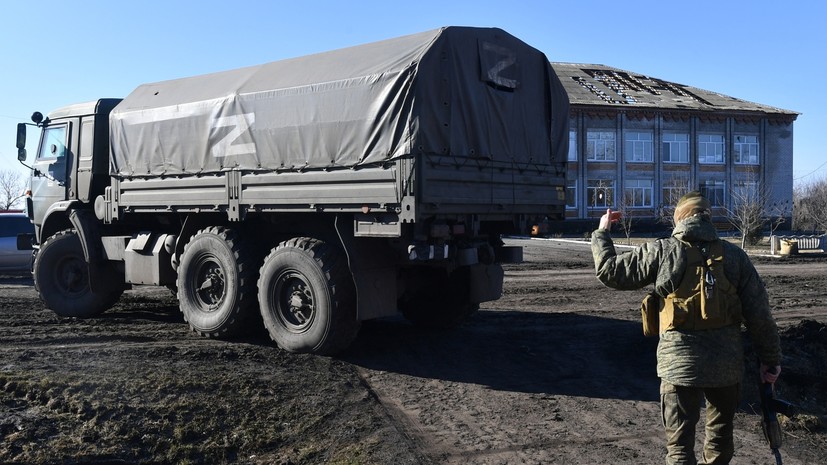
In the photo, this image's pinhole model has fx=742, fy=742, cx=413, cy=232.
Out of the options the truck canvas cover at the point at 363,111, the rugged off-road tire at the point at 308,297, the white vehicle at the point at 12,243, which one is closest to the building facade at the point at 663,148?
the white vehicle at the point at 12,243

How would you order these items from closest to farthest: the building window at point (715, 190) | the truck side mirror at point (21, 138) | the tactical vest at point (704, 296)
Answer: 1. the tactical vest at point (704, 296)
2. the truck side mirror at point (21, 138)
3. the building window at point (715, 190)

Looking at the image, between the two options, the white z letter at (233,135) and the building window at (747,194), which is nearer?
the white z letter at (233,135)

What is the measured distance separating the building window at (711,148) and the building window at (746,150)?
1.00m

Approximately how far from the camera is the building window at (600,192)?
43844 mm

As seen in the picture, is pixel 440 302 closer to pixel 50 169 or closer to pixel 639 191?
pixel 50 169

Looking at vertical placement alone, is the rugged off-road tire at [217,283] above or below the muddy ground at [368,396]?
above

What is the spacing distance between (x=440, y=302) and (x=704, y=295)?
581 centimetres

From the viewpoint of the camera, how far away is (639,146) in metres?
45.1

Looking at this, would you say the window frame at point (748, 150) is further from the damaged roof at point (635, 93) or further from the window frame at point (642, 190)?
the window frame at point (642, 190)

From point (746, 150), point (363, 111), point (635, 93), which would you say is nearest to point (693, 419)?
point (363, 111)

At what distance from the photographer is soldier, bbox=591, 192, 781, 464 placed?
4129 millimetres

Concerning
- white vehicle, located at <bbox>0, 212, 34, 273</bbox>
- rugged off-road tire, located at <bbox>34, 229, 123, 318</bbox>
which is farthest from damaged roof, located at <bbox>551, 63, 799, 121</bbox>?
rugged off-road tire, located at <bbox>34, 229, 123, 318</bbox>

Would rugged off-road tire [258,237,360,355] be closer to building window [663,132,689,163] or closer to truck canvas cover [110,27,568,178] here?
truck canvas cover [110,27,568,178]

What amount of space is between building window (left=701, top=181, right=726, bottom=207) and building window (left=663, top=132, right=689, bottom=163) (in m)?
2.24
